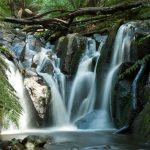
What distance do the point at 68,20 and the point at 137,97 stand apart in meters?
5.13

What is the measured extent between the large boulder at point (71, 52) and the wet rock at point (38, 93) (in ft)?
4.47

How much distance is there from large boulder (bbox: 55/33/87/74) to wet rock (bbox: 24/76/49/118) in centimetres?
136

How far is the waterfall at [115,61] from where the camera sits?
28.4 feet

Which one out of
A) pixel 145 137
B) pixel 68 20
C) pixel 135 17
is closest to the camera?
pixel 145 137

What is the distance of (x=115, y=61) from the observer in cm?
930

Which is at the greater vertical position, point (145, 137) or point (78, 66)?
point (78, 66)

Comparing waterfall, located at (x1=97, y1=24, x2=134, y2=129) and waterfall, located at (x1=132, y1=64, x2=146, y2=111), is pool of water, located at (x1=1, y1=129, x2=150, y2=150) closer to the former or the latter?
waterfall, located at (x1=132, y1=64, x2=146, y2=111)

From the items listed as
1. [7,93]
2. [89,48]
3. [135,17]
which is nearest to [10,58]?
[89,48]

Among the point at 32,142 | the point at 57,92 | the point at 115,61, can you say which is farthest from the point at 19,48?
the point at 32,142

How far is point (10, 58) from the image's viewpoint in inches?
362

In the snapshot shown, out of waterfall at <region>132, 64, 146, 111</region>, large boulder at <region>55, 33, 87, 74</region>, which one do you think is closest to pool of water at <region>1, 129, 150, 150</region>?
waterfall at <region>132, 64, 146, 111</region>

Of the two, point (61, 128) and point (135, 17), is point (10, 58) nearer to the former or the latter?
point (61, 128)

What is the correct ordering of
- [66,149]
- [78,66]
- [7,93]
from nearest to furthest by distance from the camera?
[7,93] < [66,149] < [78,66]

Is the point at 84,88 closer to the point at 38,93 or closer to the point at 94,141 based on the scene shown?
the point at 38,93
